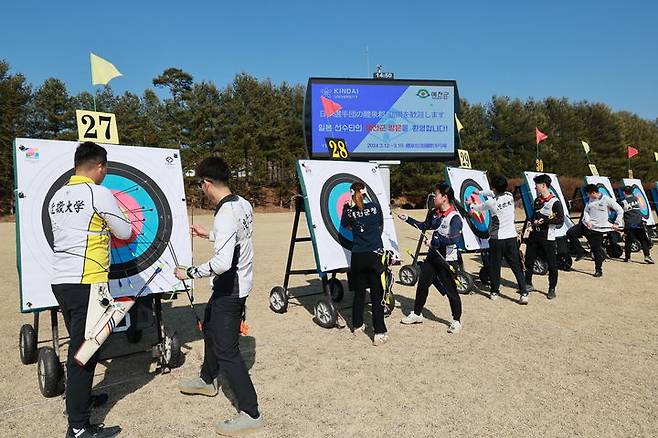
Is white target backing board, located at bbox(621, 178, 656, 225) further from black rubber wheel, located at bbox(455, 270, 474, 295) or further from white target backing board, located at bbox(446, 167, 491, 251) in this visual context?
black rubber wheel, located at bbox(455, 270, 474, 295)

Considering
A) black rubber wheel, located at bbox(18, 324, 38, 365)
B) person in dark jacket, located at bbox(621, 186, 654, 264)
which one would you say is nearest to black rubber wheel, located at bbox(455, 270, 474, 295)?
person in dark jacket, located at bbox(621, 186, 654, 264)

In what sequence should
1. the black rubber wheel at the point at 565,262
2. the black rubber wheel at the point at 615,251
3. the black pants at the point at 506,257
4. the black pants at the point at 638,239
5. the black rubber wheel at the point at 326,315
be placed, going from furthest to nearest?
the black rubber wheel at the point at 615,251, the black pants at the point at 638,239, the black rubber wheel at the point at 565,262, the black pants at the point at 506,257, the black rubber wheel at the point at 326,315

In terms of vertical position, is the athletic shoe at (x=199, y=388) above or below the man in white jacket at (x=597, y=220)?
below

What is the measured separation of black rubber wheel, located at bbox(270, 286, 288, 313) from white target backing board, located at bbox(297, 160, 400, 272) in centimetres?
104

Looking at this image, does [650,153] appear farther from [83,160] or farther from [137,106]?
[83,160]

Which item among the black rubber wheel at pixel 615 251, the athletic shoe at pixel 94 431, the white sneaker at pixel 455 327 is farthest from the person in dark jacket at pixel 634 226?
the athletic shoe at pixel 94 431

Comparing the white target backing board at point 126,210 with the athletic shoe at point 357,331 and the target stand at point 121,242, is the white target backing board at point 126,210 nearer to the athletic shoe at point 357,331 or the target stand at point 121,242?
the target stand at point 121,242

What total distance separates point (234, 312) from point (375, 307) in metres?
2.26

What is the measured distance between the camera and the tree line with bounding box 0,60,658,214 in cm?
3419

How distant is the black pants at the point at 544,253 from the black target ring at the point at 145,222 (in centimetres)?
563

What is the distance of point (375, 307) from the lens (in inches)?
208

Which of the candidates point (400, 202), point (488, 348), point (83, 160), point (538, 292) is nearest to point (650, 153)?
point (400, 202)

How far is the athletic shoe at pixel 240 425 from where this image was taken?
332 cm

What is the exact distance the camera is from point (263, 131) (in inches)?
1455
